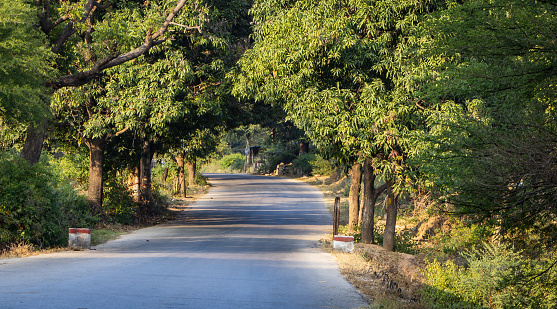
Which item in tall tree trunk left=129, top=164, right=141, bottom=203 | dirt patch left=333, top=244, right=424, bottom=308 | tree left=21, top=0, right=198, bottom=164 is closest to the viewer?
dirt patch left=333, top=244, right=424, bottom=308

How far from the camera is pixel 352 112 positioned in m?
16.1

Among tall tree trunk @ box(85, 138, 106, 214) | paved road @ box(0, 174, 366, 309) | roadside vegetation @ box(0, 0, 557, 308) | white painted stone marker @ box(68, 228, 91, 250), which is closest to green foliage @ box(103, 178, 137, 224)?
roadside vegetation @ box(0, 0, 557, 308)

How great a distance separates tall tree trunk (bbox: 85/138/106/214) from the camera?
22016 mm

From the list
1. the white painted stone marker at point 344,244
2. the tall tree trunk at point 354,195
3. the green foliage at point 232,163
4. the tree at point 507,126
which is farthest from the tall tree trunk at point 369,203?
the green foliage at point 232,163

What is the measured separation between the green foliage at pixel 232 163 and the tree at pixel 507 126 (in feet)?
256

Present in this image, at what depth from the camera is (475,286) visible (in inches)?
388

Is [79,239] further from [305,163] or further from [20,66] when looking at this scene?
[305,163]

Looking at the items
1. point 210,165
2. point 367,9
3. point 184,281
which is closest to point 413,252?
point 367,9

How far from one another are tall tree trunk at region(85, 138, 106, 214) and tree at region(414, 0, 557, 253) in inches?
604

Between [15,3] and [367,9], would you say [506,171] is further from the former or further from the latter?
[15,3]

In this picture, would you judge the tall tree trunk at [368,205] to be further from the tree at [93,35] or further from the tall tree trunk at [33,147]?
the tall tree trunk at [33,147]

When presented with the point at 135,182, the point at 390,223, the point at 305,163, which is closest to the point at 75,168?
the point at 135,182

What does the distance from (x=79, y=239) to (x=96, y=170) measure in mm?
7165

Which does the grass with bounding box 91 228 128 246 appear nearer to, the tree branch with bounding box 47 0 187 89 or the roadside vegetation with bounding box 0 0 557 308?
the roadside vegetation with bounding box 0 0 557 308
